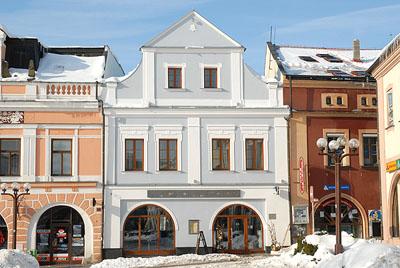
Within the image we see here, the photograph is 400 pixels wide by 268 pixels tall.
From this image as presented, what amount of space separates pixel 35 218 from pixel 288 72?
510 inches

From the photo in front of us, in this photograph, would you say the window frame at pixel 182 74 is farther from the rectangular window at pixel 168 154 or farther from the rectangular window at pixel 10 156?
the rectangular window at pixel 10 156

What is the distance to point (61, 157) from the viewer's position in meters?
30.7

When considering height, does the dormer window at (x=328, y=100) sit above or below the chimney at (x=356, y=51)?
below

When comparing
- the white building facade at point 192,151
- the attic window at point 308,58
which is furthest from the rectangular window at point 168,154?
the attic window at point 308,58

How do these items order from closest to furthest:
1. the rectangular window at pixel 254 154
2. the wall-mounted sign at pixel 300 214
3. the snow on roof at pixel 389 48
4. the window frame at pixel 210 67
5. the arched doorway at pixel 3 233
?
1. the snow on roof at pixel 389 48
2. the arched doorway at pixel 3 233
3. the wall-mounted sign at pixel 300 214
4. the rectangular window at pixel 254 154
5. the window frame at pixel 210 67

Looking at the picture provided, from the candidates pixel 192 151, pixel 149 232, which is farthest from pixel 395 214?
pixel 149 232

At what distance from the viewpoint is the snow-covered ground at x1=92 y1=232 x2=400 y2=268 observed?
12.2 meters

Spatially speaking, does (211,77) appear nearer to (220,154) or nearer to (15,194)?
(220,154)

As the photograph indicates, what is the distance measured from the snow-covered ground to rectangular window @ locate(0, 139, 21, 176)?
24.7ft

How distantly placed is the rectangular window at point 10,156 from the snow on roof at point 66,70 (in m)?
2.79

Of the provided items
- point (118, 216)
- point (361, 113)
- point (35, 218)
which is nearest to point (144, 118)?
point (118, 216)

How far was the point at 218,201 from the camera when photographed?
30844 millimetres

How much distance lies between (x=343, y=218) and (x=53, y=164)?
13033mm

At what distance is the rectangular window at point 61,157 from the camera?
30.6 metres
